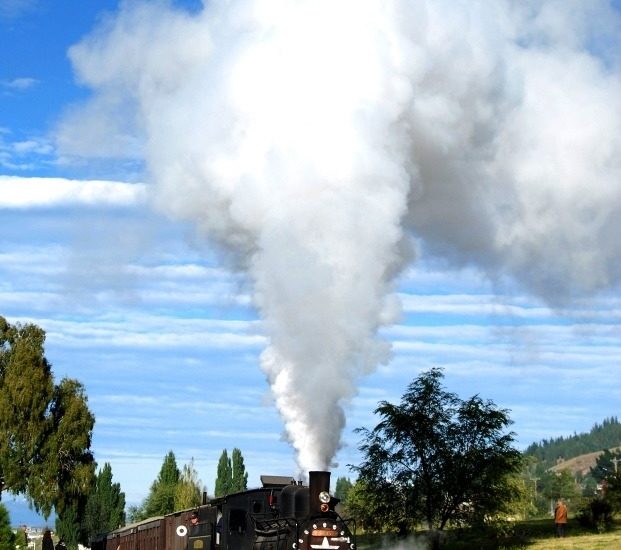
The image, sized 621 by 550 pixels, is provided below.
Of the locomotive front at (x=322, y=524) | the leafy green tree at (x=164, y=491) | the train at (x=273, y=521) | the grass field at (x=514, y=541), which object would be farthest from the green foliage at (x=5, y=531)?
the leafy green tree at (x=164, y=491)

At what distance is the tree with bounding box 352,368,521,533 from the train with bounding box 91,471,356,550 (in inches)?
411

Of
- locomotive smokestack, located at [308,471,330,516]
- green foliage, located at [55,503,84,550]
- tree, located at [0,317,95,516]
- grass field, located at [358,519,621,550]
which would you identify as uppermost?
tree, located at [0,317,95,516]

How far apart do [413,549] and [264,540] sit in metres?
14.1

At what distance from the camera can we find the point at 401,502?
1414 inches

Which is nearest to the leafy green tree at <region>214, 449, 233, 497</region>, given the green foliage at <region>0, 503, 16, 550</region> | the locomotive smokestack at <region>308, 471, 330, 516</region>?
the green foliage at <region>0, 503, 16, 550</region>

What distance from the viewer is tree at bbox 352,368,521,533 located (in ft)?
115

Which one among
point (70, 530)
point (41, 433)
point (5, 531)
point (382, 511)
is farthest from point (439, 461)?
point (70, 530)

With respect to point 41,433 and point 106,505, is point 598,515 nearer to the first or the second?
point 41,433

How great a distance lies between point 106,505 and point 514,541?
180 ft

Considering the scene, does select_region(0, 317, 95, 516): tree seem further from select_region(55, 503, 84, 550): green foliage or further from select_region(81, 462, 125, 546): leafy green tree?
select_region(81, 462, 125, 546): leafy green tree

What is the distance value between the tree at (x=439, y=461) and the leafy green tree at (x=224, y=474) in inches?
1925

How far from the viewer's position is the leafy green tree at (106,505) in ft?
267

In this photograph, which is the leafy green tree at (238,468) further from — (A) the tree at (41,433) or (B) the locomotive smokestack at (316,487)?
(B) the locomotive smokestack at (316,487)

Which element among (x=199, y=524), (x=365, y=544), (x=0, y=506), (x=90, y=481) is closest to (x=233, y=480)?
(x=90, y=481)
